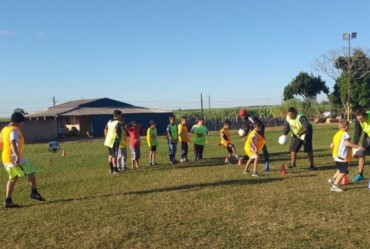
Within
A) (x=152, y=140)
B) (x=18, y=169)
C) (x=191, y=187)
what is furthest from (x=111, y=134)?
(x=18, y=169)

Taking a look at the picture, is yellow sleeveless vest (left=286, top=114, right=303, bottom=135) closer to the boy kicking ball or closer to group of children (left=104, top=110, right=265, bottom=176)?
group of children (left=104, top=110, right=265, bottom=176)

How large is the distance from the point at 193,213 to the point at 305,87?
191 feet

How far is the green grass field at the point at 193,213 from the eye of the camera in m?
5.90

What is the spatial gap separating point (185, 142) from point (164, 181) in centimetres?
491

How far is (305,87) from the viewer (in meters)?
62.5

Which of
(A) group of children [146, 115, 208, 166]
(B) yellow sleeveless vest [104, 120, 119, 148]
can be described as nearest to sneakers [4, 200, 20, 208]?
(B) yellow sleeveless vest [104, 120, 119, 148]

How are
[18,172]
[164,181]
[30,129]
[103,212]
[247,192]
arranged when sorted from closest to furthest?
[103,212], [18,172], [247,192], [164,181], [30,129]

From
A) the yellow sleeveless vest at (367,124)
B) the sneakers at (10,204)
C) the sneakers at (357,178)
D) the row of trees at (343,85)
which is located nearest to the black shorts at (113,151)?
the sneakers at (10,204)

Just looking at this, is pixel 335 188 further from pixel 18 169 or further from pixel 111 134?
pixel 111 134

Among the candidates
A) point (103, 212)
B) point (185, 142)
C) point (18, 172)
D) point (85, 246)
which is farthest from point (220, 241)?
point (185, 142)

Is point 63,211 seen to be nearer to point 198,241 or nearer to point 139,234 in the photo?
point 139,234

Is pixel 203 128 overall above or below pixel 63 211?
above

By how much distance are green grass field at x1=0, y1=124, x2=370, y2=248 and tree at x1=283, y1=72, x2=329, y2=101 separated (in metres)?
53.0

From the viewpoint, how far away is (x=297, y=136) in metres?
12.2
